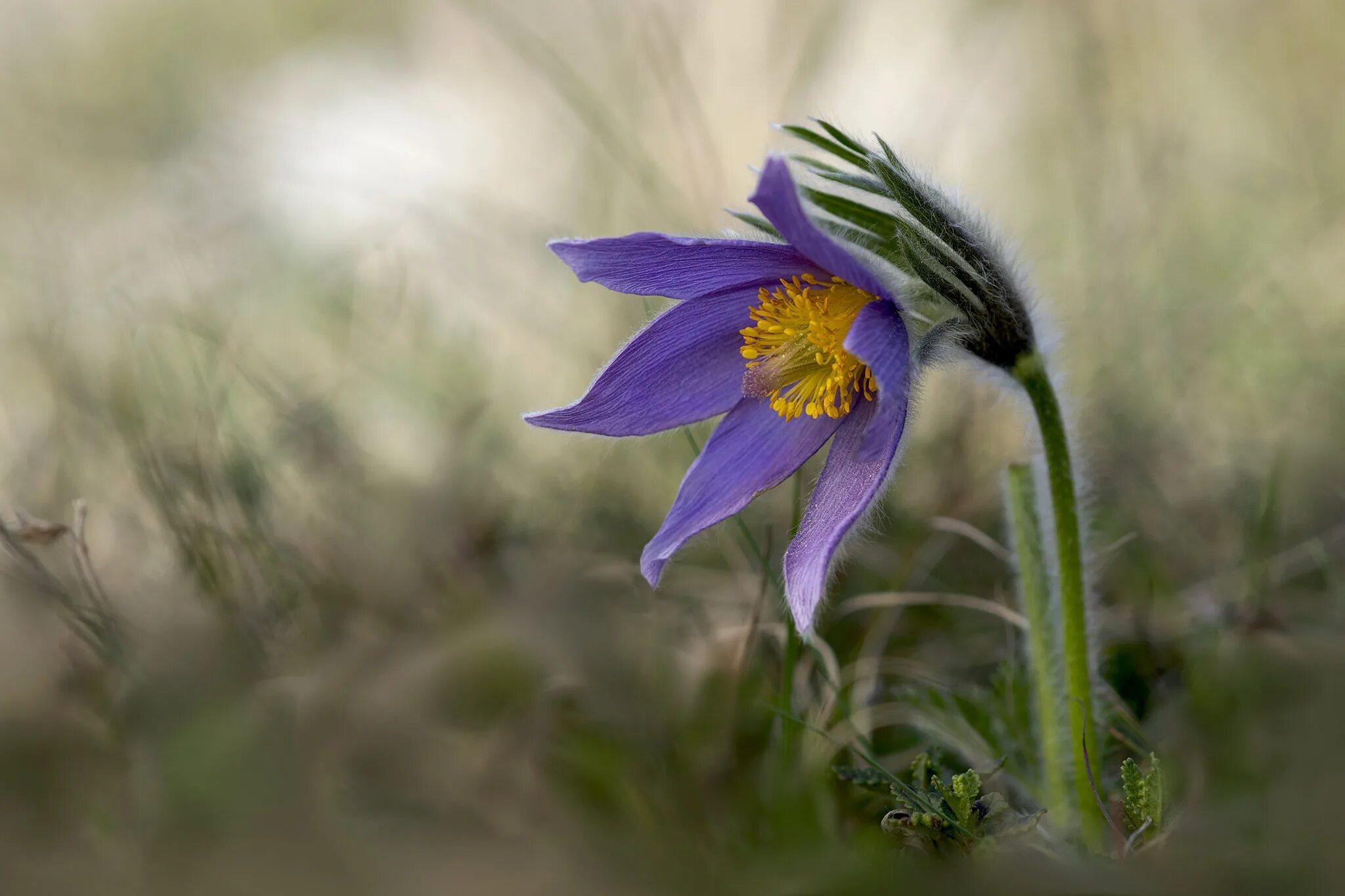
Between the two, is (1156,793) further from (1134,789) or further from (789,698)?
(789,698)

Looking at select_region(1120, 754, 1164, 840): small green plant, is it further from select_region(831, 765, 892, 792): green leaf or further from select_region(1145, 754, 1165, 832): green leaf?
select_region(831, 765, 892, 792): green leaf

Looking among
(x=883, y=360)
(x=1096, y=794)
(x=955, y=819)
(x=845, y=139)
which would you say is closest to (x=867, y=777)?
(x=955, y=819)

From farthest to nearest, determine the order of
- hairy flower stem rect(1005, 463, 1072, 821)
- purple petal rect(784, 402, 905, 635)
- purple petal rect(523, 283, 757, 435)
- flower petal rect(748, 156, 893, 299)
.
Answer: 1. purple petal rect(523, 283, 757, 435)
2. hairy flower stem rect(1005, 463, 1072, 821)
3. purple petal rect(784, 402, 905, 635)
4. flower petal rect(748, 156, 893, 299)

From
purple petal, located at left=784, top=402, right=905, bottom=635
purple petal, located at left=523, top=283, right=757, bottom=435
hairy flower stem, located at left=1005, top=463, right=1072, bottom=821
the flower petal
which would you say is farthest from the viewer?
purple petal, located at left=523, top=283, right=757, bottom=435

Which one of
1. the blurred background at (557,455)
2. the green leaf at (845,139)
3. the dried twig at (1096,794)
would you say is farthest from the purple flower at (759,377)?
the dried twig at (1096,794)

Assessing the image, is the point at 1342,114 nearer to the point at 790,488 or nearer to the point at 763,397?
the point at 790,488

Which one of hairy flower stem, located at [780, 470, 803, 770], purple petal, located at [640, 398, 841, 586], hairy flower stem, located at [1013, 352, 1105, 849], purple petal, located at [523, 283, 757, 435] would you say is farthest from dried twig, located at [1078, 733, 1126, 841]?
purple petal, located at [523, 283, 757, 435]
